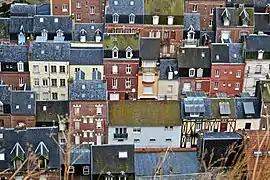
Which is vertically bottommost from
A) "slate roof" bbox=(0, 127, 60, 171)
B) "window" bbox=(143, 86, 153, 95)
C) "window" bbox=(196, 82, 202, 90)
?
"slate roof" bbox=(0, 127, 60, 171)

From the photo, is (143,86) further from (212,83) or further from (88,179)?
(88,179)

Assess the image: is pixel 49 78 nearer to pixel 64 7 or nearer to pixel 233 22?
pixel 64 7

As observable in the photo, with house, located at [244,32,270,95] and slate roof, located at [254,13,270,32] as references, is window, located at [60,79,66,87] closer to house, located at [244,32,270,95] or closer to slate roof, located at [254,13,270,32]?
house, located at [244,32,270,95]

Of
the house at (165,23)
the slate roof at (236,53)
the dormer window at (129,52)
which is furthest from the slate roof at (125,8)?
the slate roof at (236,53)

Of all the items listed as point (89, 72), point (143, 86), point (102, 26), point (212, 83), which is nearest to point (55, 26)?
point (102, 26)

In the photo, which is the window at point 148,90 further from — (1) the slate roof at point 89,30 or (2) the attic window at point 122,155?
(2) the attic window at point 122,155

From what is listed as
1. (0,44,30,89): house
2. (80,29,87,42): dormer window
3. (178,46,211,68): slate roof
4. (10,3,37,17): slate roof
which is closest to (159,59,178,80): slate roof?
(178,46,211,68): slate roof
